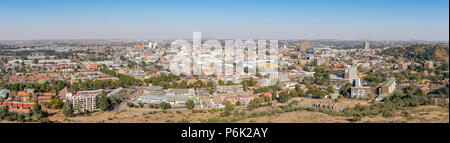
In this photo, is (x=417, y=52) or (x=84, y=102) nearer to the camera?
(x=84, y=102)

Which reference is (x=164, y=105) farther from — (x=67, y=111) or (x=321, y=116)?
(x=321, y=116)

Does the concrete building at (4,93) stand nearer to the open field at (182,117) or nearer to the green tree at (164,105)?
the open field at (182,117)

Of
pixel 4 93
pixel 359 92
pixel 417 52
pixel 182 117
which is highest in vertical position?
pixel 417 52

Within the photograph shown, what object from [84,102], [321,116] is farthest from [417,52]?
[84,102]

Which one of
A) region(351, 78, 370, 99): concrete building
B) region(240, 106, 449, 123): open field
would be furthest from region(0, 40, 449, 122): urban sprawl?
region(240, 106, 449, 123): open field

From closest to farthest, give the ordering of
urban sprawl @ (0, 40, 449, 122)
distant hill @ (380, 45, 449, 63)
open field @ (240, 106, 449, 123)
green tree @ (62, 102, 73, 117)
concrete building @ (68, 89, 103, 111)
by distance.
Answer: open field @ (240, 106, 449, 123)
urban sprawl @ (0, 40, 449, 122)
green tree @ (62, 102, 73, 117)
concrete building @ (68, 89, 103, 111)
distant hill @ (380, 45, 449, 63)

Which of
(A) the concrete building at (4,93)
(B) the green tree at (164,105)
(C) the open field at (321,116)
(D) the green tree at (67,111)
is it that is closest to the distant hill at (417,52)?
(C) the open field at (321,116)

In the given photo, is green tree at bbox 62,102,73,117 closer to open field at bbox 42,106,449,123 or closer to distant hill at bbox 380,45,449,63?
open field at bbox 42,106,449,123

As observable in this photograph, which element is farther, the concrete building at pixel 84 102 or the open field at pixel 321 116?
the concrete building at pixel 84 102

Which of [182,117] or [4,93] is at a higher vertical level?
[4,93]

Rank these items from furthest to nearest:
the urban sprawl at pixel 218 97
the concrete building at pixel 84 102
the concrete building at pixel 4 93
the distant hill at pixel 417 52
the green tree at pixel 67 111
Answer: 1. the distant hill at pixel 417 52
2. the concrete building at pixel 4 93
3. the concrete building at pixel 84 102
4. the green tree at pixel 67 111
5. the urban sprawl at pixel 218 97
